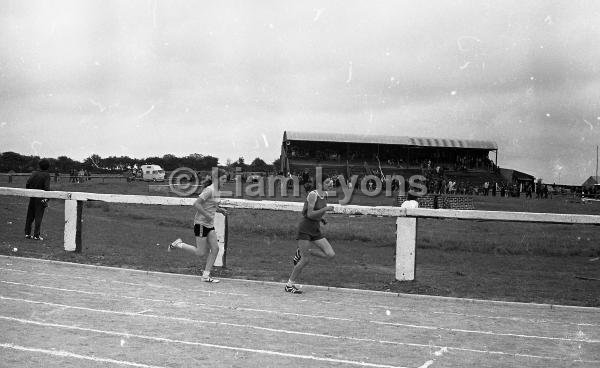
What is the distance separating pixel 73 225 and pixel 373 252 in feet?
22.2

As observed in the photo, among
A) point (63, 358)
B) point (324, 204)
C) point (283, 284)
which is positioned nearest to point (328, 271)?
point (283, 284)

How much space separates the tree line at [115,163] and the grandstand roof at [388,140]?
4634mm

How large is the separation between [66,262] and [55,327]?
211 inches

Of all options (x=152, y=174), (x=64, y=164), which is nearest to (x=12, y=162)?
(x=64, y=164)

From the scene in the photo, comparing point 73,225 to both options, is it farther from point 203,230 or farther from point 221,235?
point 203,230

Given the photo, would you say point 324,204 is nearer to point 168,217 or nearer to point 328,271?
point 328,271

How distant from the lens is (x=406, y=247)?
10453mm

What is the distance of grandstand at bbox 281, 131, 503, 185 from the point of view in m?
62.6

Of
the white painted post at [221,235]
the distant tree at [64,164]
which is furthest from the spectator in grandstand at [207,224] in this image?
the distant tree at [64,164]

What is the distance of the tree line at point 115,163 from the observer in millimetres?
70875

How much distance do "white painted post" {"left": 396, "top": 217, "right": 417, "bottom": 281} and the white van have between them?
56.1m

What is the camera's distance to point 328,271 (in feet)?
39.5

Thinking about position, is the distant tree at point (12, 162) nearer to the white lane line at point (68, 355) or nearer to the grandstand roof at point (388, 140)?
the grandstand roof at point (388, 140)

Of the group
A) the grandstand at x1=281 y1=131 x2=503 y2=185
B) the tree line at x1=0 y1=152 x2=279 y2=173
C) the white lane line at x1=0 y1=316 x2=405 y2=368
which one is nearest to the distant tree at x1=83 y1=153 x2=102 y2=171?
the tree line at x1=0 y1=152 x2=279 y2=173
